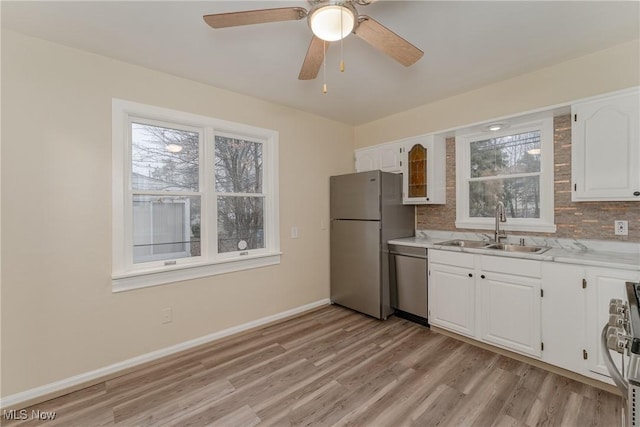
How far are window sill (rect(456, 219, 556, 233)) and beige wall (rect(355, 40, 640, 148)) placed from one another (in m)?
1.10

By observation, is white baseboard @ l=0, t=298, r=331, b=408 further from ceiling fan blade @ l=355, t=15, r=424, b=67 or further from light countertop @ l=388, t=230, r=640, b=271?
ceiling fan blade @ l=355, t=15, r=424, b=67

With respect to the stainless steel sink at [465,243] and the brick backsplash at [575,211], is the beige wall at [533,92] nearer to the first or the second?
the brick backsplash at [575,211]

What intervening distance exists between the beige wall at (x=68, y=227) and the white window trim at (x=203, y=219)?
62 millimetres

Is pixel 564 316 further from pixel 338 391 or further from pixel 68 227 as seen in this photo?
pixel 68 227

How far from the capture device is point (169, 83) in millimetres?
2576

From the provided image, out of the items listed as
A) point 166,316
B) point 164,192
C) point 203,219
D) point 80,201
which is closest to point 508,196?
point 203,219

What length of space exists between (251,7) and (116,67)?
1.36 meters

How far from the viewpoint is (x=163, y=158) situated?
2623mm

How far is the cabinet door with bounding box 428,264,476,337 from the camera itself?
2.66m

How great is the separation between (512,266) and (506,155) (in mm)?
1283

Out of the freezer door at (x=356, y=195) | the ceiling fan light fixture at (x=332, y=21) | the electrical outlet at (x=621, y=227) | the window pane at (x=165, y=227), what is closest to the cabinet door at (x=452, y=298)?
the freezer door at (x=356, y=195)

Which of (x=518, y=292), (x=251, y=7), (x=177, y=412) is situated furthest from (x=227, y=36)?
Answer: (x=518, y=292)

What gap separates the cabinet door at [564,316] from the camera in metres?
2.06

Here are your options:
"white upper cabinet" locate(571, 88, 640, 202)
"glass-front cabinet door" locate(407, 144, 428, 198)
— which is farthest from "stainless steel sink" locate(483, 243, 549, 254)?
"glass-front cabinet door" locate(407, 144, 428, 198)
